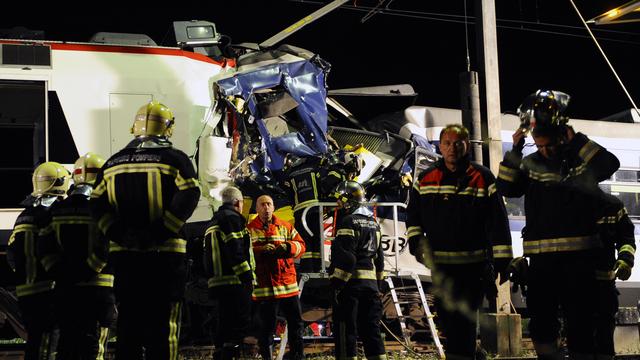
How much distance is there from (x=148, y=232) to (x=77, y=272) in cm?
146

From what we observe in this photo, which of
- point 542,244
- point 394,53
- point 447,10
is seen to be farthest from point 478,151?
point 394,53

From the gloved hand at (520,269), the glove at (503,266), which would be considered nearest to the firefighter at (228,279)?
the glove at (503,266)

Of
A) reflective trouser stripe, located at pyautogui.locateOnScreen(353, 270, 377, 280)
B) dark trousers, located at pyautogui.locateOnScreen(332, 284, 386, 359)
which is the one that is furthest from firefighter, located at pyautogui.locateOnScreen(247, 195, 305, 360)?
reflective trouser stripe, located at pyautogui.locateOnScreen(353, 270, 377, 280)

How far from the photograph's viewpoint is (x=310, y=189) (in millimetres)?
10383

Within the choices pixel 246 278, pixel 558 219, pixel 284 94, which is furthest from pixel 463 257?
pixel 284 94

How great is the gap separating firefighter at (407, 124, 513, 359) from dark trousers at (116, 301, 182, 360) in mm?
1894

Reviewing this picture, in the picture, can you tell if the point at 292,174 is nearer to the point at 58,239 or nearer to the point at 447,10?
the point at 58,239

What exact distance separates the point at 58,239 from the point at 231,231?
1.81m

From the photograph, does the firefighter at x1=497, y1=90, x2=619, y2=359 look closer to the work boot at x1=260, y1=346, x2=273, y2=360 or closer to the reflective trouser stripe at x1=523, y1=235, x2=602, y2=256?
the reflective trouser stripe at x1=523, y1=235, x2=602, y2=256

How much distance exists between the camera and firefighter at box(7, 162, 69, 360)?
7.46m

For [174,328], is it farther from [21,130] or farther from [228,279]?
[21,130]

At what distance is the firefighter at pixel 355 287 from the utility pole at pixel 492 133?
98.3 inches

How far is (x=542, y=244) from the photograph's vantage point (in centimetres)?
605

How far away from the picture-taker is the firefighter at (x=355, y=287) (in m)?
8.20
